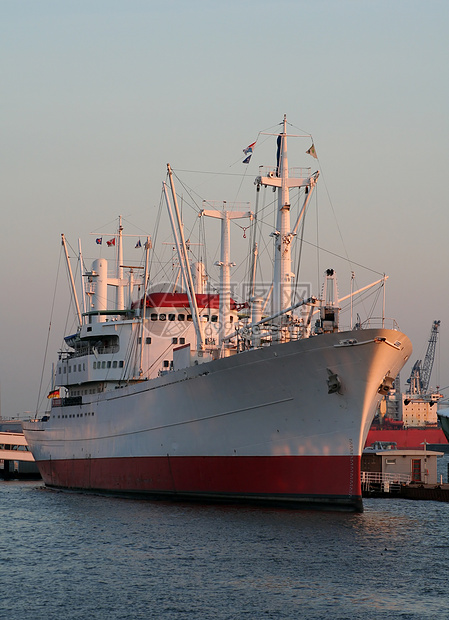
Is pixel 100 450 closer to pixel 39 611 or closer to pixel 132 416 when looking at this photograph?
pixel 132 416

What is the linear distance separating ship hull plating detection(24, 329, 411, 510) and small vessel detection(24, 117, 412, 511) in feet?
0.13

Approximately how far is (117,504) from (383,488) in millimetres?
12792

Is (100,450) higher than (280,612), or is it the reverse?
(100,450)

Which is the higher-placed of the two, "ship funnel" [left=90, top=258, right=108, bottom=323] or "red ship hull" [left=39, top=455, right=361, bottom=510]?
"ship funnel" [left=90, top=258, right=108, bottom=323]

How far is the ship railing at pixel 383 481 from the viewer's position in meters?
39.8

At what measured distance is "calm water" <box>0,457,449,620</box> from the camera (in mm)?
18062

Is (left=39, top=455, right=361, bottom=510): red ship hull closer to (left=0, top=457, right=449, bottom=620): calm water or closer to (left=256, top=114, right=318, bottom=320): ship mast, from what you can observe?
(left=0, top=457, right=449, bottom=620): calm water

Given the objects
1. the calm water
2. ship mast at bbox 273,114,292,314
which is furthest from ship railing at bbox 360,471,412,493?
ship mast at bbox 273,114,292,314

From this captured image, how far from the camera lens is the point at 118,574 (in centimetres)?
2108

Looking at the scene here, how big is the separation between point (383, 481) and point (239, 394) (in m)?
14.0

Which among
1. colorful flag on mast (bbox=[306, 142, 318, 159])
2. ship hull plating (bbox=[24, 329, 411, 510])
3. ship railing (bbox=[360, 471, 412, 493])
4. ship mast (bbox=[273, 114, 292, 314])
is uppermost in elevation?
colorful flag on mast (bbox=[306, 142, 318, 159])

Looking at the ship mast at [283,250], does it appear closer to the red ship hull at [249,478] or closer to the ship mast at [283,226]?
the ship mast at [283,226]

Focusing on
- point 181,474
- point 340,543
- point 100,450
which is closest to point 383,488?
point 181,474

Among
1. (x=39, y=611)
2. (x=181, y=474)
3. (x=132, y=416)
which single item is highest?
(x=132, y=416)
